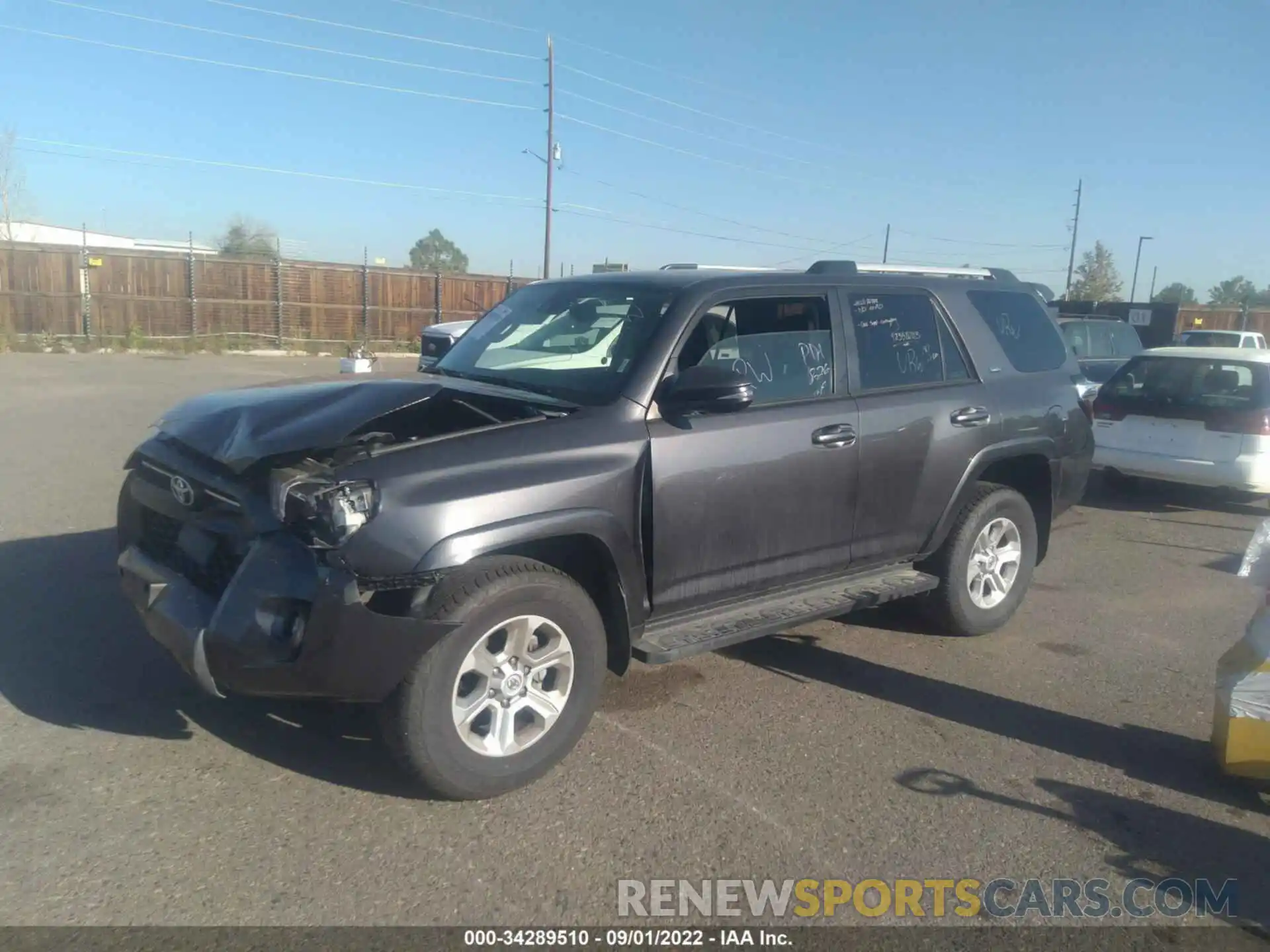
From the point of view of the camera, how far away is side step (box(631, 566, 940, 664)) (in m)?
4.10

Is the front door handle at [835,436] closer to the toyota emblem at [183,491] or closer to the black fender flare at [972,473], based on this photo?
the black fender flare at [972,473]

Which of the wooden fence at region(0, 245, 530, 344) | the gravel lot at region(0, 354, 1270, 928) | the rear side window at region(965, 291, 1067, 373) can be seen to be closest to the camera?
the gravel lot at region(0, 354, 1270, 928)

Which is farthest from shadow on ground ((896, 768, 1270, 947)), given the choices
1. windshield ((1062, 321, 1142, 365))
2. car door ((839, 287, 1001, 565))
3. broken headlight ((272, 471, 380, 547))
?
windshield ((1062, 321, 1142, 365))

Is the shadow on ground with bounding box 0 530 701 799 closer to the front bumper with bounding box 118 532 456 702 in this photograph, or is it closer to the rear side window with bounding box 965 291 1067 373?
the front bumper with bounding box 118 532 456 702

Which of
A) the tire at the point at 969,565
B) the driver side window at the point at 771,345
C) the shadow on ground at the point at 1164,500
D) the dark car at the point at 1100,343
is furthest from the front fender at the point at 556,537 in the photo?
the dark car at the point at 1100,343

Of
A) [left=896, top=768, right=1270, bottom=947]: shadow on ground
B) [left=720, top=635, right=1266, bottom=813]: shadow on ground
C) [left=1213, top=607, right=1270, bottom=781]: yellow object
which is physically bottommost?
[left=896, top=768, right=1270, bottom=947]: shadow on ground

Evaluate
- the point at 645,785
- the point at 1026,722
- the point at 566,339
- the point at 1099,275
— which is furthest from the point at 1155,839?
the point at 1099,275

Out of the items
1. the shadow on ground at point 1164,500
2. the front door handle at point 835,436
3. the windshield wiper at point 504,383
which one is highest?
the windshield wiper at point 504,383

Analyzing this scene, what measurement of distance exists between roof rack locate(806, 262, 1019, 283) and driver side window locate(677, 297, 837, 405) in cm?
51

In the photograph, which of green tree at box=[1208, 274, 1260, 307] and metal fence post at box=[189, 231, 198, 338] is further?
green tree at box=[1208, 274, 1260, 307]

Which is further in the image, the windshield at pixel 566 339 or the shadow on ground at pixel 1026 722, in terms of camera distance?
the windshield at pixel 566 339

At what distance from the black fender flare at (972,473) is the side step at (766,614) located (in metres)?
0.24

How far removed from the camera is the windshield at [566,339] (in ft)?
14.4

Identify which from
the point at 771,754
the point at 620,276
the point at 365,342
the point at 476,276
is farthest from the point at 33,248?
the point at 771,754
